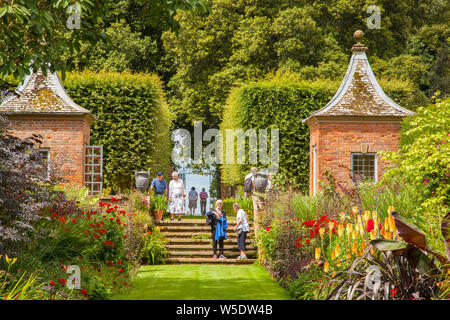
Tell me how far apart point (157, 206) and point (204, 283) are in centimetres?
758

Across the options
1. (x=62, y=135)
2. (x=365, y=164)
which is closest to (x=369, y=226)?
A: (x=365, y=164)

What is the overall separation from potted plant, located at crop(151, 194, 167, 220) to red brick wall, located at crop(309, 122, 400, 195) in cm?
519

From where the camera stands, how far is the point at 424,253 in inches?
257

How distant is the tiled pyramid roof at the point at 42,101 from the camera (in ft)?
61.9

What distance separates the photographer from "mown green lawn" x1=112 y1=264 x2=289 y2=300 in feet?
31.8

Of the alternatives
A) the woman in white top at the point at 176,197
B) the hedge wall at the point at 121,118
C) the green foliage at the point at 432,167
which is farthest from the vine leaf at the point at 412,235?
the hedge wall at the point at 121,118

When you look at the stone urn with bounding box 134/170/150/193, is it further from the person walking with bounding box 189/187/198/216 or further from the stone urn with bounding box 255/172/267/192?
the person walking with bounding box 189/187/198/216

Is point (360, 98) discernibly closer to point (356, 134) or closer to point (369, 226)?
point (356, 134)

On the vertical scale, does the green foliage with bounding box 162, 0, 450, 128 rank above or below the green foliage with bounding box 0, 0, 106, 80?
above

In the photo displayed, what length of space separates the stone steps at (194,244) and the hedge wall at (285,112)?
18.3 feet

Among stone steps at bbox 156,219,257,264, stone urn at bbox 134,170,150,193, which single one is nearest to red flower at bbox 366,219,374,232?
stone steps at bbox 156,219,257,264

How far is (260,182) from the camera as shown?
62.5ft

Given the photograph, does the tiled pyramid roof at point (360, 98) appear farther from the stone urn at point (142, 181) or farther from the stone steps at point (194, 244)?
the stone urn at point (142, 181)
